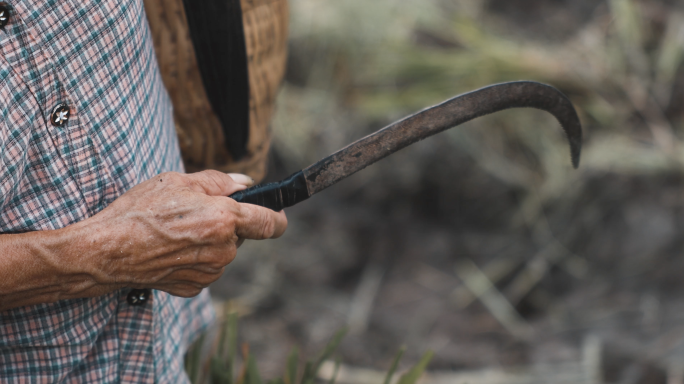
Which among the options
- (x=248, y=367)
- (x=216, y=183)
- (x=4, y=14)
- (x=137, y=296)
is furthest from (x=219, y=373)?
(x=4, y=14)

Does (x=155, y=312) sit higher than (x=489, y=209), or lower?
higher

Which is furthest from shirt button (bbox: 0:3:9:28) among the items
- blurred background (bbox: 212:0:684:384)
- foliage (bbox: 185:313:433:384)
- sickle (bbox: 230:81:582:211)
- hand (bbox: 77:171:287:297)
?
blurred background (bbox: 212:0:684:384)

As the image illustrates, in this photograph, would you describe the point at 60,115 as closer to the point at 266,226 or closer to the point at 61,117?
the point at 61,117

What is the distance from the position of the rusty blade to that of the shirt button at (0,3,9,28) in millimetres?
369

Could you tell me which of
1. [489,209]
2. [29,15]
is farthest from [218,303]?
[29,15]

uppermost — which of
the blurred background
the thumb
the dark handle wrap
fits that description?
the thumb

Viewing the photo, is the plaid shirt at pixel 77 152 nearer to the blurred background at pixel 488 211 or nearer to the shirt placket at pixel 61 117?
the shirt placket at pixel 61 117

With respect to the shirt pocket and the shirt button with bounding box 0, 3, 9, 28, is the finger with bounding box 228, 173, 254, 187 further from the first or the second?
the shirt button with bounding box 0, 3, 9, 28

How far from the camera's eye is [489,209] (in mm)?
A: 2350

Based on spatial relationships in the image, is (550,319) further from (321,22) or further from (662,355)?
(321,22)

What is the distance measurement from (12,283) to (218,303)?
1673 mm

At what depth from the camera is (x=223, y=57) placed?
0.82 meters

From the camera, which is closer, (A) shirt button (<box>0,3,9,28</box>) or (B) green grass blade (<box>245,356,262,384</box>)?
(A) shirt button (<box>0,3,9,28</box>)

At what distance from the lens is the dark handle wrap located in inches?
27.4
